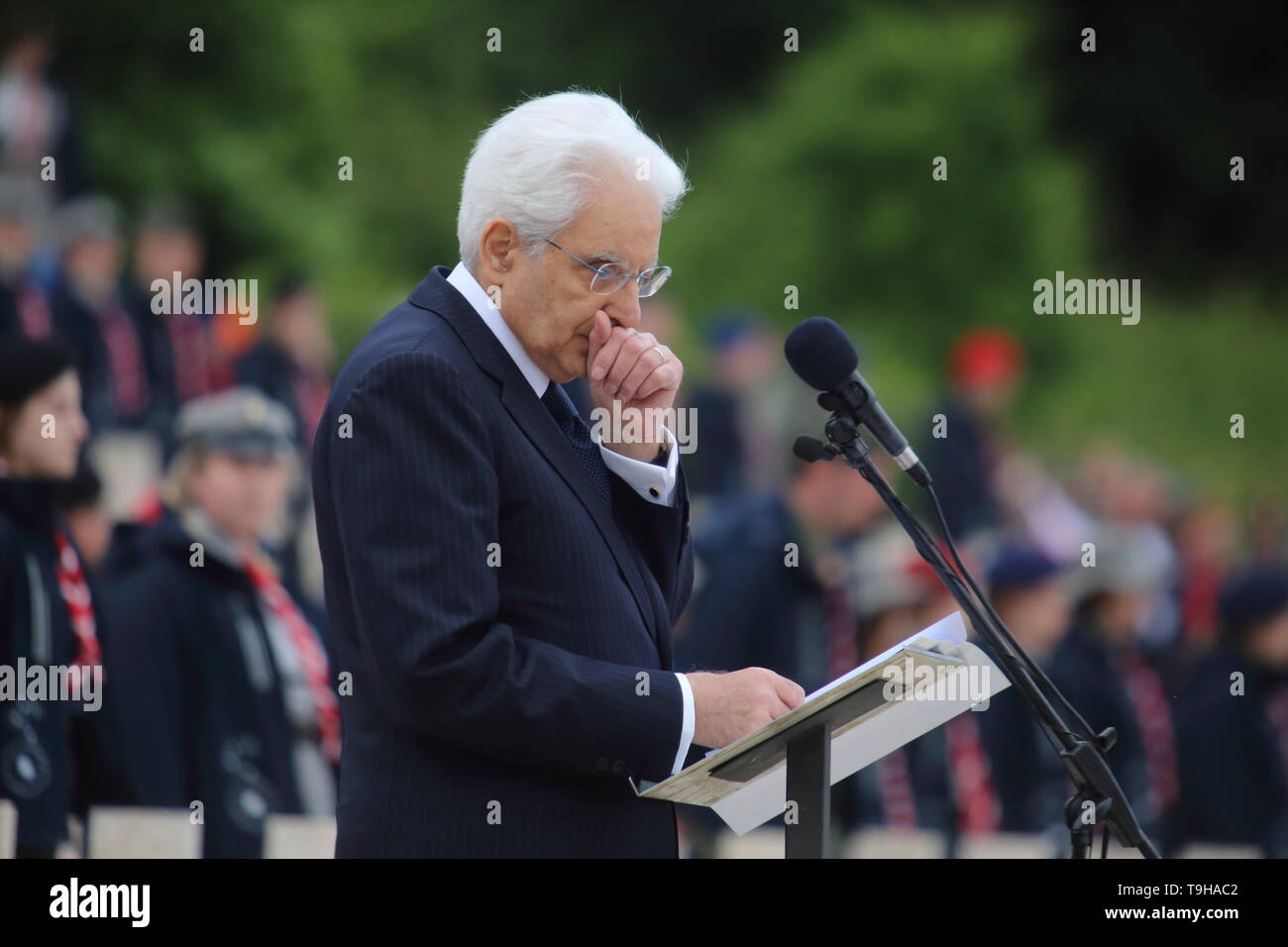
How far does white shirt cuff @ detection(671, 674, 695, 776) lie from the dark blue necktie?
0.38 metres

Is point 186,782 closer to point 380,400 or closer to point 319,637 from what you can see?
point 319,637

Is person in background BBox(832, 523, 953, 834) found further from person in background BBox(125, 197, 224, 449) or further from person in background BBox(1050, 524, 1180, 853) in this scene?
person in background BBox(125, 197, 224, 449)

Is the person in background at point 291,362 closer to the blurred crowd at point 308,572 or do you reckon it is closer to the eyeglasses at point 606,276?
the blurred crowd at point 308,572

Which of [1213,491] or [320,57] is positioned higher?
[320,57]

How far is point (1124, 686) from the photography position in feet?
28.5

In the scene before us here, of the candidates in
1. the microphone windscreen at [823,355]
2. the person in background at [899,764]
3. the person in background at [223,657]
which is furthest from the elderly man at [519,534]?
the person in background at [899,764]

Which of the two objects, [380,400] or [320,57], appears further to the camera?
[320,57]

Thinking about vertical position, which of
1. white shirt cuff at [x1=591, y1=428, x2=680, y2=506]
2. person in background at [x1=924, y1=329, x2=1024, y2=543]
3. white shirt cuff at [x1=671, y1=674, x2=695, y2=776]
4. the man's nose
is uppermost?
person in background at [x1=924, y1=329, x2=1024, y2=543]

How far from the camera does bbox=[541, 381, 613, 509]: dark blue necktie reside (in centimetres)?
309

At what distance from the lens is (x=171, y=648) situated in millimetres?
5730

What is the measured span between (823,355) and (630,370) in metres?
0.33

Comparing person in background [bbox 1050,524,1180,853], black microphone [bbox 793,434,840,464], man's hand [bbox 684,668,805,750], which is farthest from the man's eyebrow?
person in background [bbox 1050,524,1180,853]
